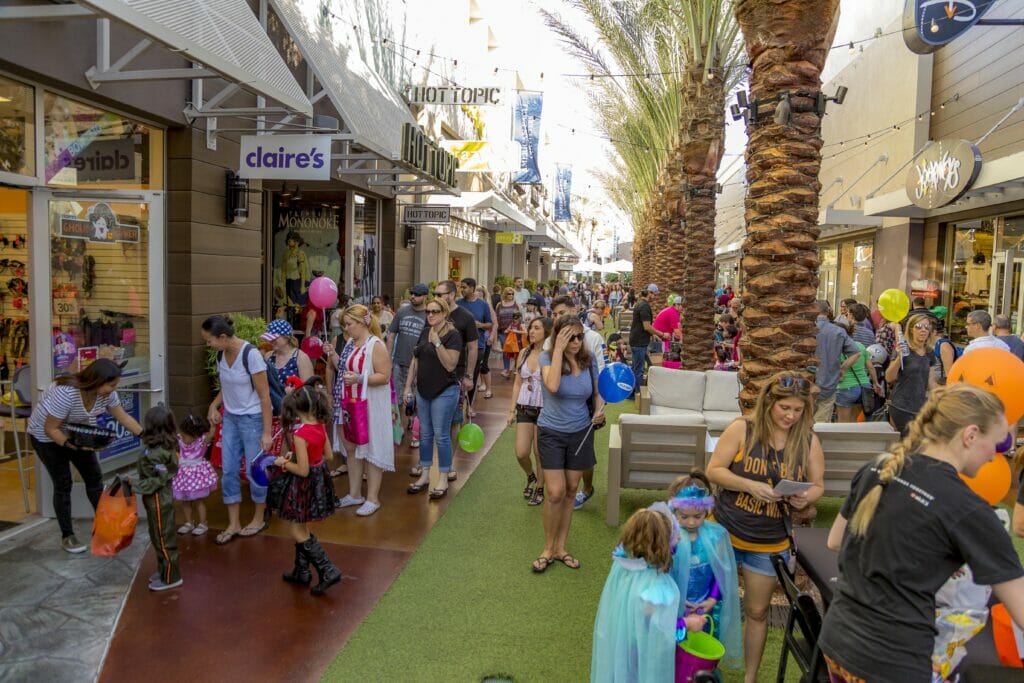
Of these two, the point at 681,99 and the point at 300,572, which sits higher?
the point at 681,99

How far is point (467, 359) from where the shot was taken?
7.19m

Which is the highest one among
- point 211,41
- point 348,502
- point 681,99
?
point 681,99

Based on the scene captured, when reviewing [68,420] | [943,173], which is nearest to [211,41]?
[68,420]

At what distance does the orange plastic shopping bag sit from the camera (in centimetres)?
476

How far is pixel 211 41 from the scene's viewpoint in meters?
5.20

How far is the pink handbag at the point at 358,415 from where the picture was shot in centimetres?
622

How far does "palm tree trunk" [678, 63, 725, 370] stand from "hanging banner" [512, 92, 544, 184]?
9037 mm

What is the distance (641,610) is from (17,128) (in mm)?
5545

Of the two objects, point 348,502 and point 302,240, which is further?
point 302,240

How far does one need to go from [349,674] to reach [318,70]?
25.0ft

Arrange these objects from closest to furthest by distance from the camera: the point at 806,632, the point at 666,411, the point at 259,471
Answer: the point at 806,632 → the point at 259,471 → the point at 666,411

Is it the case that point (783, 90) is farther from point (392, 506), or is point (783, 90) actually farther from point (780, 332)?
point (392, 506)

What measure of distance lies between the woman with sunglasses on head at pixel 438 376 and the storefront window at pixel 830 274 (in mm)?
21372

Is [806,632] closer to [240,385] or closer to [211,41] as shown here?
[240,385]
